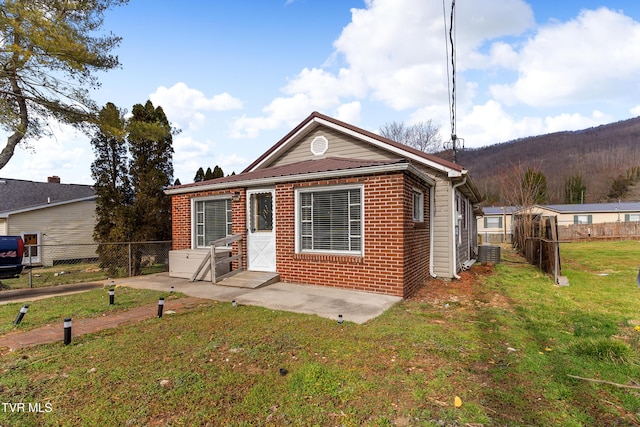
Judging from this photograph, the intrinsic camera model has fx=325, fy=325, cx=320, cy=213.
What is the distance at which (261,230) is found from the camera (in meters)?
9.31

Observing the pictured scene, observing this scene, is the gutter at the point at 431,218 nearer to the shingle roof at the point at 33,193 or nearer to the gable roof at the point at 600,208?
the shingle roof at the point at 33,193

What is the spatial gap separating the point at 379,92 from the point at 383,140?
24.6 feet

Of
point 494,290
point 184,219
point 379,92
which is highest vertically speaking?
point 379,92

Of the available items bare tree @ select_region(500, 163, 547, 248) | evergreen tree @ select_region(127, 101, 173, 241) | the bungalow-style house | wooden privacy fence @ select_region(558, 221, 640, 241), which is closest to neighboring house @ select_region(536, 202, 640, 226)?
wooden privacy fence @ select_region(558, 221, 640, 241)

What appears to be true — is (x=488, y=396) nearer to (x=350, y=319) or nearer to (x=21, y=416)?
(x=350, y=319)

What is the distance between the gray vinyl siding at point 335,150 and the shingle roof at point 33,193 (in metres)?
Answer: 15.8

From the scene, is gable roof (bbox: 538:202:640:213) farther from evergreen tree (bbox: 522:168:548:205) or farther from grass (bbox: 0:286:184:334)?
grass (bbox: 0:286:184:334)

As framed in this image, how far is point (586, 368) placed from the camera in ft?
12.3

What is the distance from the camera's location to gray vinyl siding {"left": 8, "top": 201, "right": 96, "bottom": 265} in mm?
17750

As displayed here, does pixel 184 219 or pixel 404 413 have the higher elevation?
pixel 184 219

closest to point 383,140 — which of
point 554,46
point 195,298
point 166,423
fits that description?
point 554,46

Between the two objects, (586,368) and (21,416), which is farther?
(586,368)

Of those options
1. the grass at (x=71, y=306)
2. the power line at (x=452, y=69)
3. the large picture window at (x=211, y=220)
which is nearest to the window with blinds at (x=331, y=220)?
the large picture window at (x=211, y=220)

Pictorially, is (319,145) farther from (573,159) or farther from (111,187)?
(573,159)
